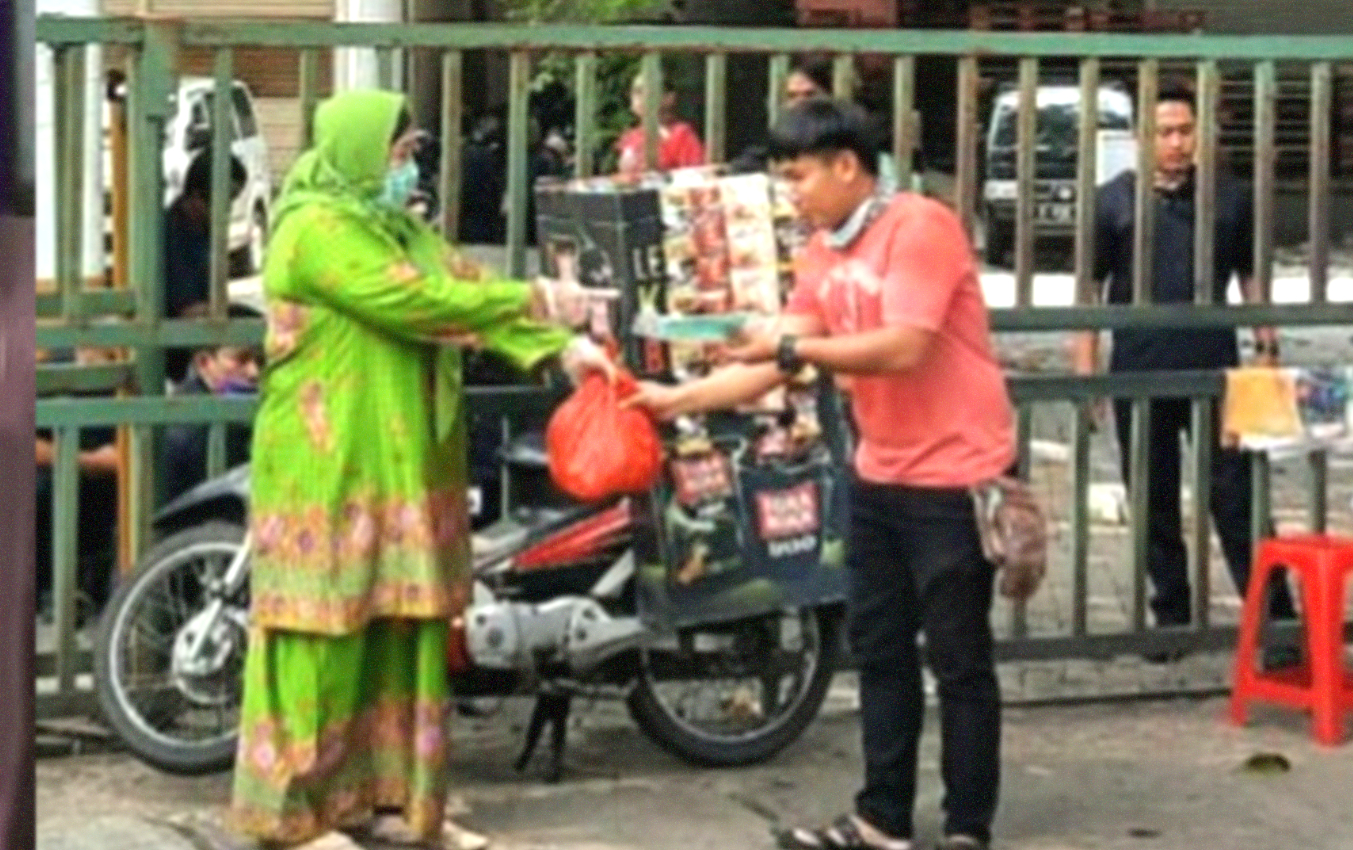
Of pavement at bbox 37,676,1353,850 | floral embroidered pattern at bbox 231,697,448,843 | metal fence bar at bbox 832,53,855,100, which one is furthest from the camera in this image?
metal fence bar at bbox 832,53,855,100

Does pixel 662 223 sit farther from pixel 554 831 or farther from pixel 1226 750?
pixel 1226 750

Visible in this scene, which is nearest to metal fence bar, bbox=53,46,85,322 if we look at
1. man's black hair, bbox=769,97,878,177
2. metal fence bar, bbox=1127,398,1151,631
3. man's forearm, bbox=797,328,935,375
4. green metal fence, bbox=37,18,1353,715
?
green metal fence, bbox=37,18,1353,715

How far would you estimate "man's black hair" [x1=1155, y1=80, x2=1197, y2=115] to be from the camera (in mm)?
9188

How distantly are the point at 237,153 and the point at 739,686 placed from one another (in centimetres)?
228

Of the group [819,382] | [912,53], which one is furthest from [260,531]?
[912,53]

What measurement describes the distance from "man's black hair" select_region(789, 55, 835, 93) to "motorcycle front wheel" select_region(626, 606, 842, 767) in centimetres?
145

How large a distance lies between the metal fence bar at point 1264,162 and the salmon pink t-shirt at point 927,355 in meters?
2.24

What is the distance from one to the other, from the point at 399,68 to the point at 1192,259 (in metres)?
2.38

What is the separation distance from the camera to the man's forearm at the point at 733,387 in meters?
6.99

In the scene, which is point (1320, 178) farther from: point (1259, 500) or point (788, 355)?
point (788, 355)

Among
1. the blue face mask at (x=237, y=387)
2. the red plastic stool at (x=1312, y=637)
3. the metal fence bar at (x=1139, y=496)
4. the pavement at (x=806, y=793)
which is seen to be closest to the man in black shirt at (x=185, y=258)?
the blue face mask at (x=237, y=387)

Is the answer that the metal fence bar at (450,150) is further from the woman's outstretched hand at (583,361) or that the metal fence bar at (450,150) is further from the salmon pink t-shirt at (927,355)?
the salmon pink t-shirt at (927,355)

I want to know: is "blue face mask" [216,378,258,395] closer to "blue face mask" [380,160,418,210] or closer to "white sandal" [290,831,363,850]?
"blue face mask" [380,160,418,210]

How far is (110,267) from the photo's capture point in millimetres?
8469
